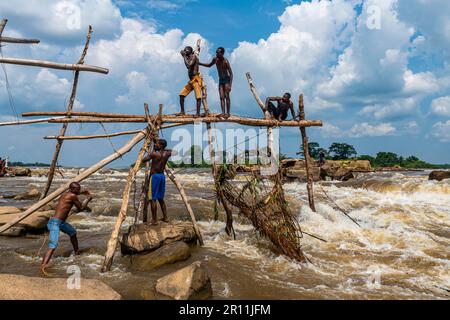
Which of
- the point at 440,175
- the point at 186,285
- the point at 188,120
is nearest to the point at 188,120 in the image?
the point at 188,120

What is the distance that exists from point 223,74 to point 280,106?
6.65 ft

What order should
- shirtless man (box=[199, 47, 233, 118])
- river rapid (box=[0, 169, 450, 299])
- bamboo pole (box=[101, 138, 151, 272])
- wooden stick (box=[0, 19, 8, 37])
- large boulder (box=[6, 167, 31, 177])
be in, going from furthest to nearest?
large boulder (box=[6, 167, 31, 177]) < shirtless man (box=[199, 47, 233, 118]) < wooden stick (box=[0, 19, 8, 37]) < bamboo pole (box=[101, 138, 151, 272]) < river rapid (box=[0, 169, 450, 299])

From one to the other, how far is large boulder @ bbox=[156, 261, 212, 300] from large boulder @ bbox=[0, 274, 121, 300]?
2.02 feet

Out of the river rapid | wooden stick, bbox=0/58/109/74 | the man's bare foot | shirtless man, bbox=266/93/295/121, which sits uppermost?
wooden stick, bbox=0/58/109/74

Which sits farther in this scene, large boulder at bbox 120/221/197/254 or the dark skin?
the dark skin

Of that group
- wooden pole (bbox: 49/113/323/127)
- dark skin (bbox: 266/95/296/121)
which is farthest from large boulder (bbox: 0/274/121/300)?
dark skin (bbox: 266/95/296/121)

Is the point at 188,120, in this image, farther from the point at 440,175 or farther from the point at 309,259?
the point at 440,175

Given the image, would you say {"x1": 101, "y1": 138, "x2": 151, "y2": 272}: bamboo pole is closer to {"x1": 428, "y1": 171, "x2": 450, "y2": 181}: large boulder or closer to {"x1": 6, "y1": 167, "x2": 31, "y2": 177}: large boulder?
{"x1": 428, "y1": 171, "x2": 450, "y2": 181}: large boulder

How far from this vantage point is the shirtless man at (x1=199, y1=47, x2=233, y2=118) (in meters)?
8.98

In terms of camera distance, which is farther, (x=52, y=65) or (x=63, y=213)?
(x=52, y=65)

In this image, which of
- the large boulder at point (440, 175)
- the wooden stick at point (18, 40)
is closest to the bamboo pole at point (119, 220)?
the wooden stick at point (18, 40)

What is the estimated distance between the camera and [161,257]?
6488mm

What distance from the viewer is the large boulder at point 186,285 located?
4.72 metres
